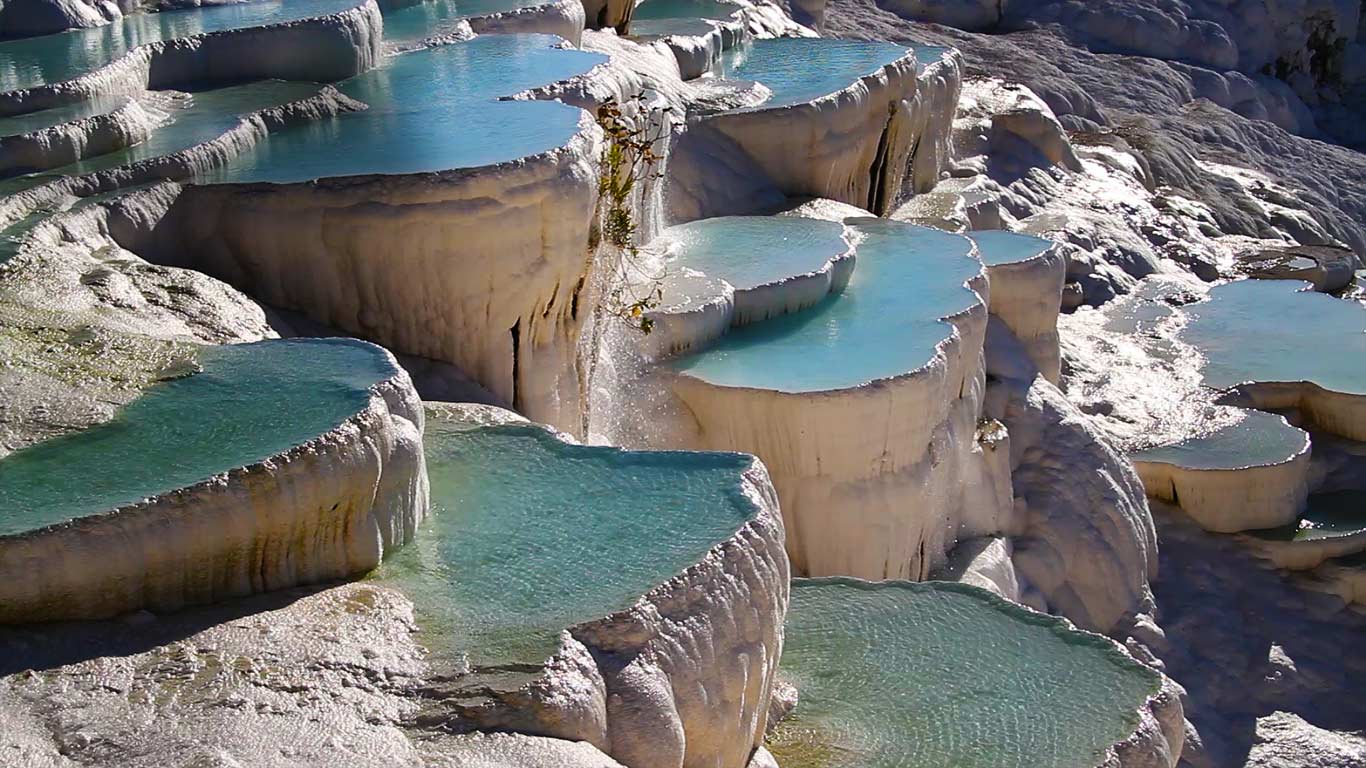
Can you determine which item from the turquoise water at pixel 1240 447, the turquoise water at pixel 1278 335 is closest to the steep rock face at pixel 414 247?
the turquoise water at pixel 1240 447

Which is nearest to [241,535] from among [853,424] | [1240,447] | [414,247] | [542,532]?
[542,532]

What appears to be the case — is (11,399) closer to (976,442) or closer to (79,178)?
(79,178)

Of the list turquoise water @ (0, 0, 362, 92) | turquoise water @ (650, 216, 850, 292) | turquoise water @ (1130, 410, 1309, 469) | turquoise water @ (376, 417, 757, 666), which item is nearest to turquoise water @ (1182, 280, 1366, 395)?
turquoise water @ (1130, 410, 1309, 469)

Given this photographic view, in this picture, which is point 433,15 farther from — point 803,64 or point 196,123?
point 196,123

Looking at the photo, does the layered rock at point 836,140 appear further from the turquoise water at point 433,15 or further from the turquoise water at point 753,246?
the turquoise water at point 433,15

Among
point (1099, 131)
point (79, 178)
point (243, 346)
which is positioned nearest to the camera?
point (243, 346)

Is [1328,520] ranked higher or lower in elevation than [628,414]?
lower

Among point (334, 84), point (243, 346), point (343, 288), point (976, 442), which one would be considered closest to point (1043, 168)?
point (976, 442)
